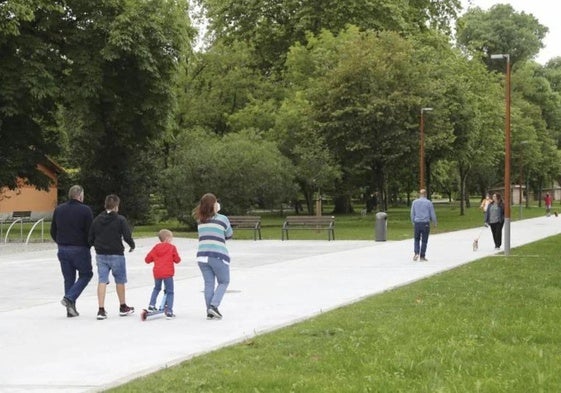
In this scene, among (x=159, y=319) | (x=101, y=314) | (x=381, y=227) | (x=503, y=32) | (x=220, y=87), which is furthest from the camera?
(x=503, y=32)

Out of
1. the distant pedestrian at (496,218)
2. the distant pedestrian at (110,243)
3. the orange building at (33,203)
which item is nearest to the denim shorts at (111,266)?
the distant pedestrian at (110,243)

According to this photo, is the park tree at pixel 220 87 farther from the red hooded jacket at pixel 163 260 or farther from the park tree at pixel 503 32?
the red hooded jacket at pixel 163 260

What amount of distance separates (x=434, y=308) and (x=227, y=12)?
40.8 m

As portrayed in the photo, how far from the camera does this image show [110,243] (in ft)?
32.8

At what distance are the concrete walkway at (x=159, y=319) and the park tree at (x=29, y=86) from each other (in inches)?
306

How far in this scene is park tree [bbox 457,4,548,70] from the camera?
70.3 m

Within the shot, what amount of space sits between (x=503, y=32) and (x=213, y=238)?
6713 cm

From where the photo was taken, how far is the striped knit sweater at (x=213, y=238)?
9883 mm

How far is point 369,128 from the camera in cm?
3466

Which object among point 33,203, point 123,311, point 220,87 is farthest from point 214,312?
point 33,203

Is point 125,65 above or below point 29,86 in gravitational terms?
above

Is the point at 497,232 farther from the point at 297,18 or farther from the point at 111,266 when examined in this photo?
the point at 297,18

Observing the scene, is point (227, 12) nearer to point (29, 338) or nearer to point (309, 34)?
point (309, 34)

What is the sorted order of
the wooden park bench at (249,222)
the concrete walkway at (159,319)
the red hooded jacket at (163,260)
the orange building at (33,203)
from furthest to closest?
the orange building at (33,203) < the wooden park bench at (249,222) < the red hooded jacket at (163,260) < the concrete walkway at (159,319)
